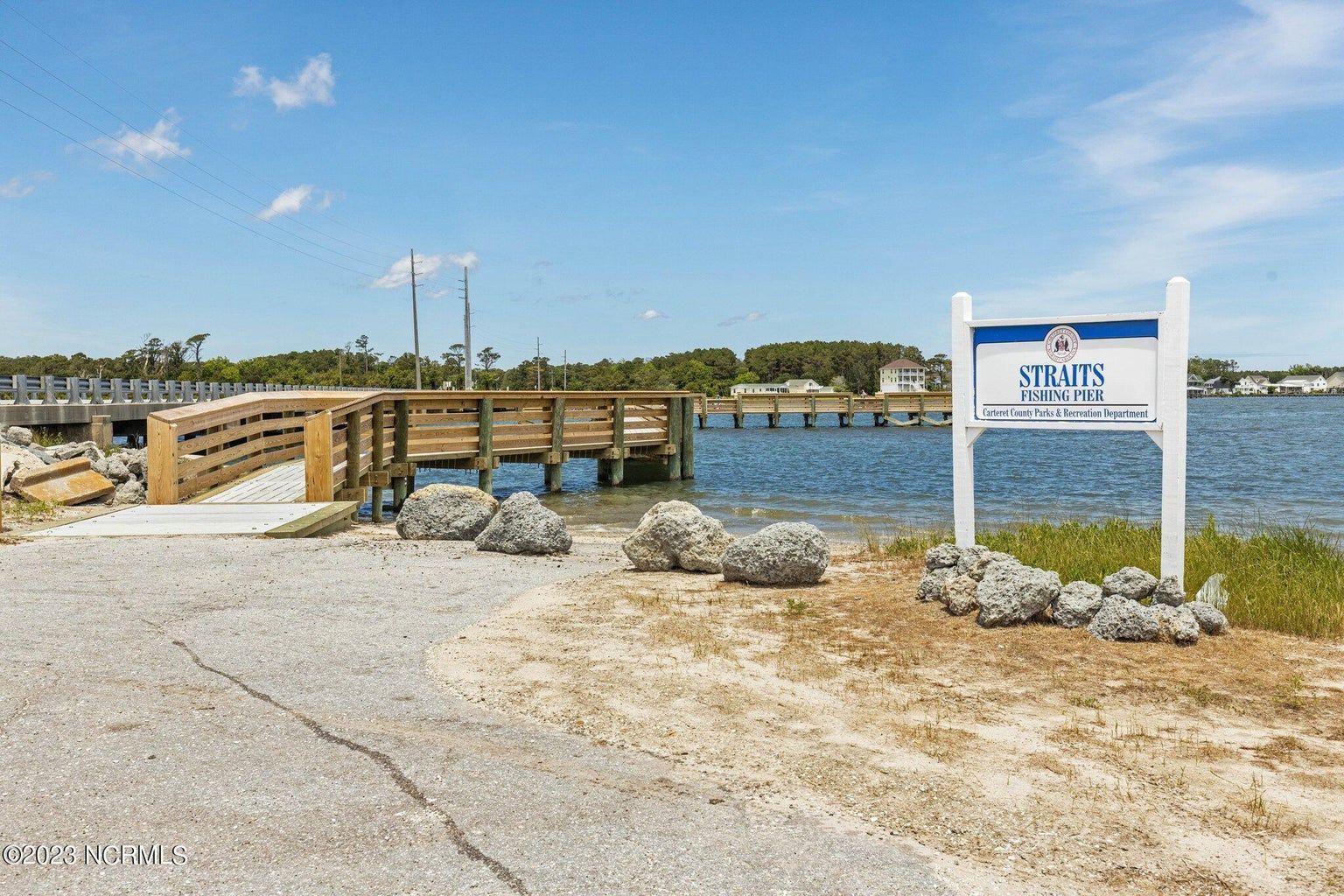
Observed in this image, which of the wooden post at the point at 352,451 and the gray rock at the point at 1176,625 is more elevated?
the wooden post at the point at 352,451

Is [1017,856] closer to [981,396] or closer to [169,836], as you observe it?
[169,836]

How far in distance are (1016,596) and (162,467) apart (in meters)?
10.7

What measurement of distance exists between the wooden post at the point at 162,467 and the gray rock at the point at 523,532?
15.6 ft

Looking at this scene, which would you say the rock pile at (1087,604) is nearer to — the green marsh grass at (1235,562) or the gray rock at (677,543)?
the green marsh grass at (1235,562)

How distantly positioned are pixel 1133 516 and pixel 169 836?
1816cm

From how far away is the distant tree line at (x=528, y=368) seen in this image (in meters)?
106

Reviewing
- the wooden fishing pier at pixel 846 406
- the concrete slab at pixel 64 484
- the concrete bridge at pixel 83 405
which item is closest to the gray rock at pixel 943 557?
the concrete slab at pixel 64 484

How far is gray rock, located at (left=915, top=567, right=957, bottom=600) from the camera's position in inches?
311

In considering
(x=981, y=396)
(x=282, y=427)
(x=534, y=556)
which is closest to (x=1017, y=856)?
(x=981, y=396)

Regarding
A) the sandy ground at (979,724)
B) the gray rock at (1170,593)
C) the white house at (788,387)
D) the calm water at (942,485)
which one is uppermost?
the white house at (788,387)

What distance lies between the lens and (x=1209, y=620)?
675 cm

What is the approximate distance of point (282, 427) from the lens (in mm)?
17688

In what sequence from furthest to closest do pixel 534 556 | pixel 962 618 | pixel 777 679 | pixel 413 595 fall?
pixel 534 556 < pixel 413 595 < pixel 962 618 < pixel 777 679

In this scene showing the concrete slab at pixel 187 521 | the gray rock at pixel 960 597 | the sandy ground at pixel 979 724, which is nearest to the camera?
the sandy ground at pixel 979 724
